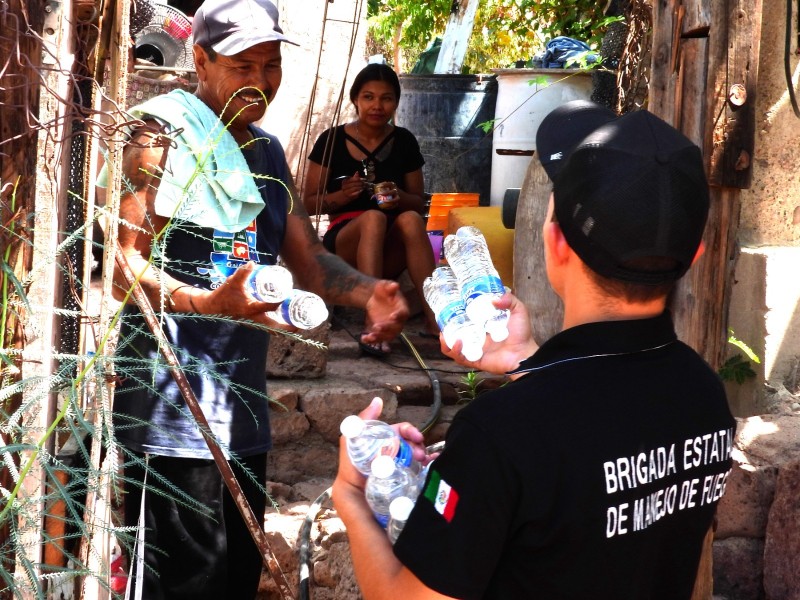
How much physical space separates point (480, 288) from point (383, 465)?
2.20 feet

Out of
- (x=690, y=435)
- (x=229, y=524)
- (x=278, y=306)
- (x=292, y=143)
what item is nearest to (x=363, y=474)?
(x=690, y=435)

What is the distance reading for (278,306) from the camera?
230 centimetres

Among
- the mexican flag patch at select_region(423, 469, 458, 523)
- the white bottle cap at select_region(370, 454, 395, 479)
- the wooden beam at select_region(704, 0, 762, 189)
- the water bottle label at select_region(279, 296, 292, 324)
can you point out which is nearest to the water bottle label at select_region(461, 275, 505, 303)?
the water bottle label at select_region(279, 296, 292, 324)

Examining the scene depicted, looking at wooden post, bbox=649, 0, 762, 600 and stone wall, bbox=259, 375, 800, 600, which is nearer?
wooden post, bbox=649, 0, 762, 600

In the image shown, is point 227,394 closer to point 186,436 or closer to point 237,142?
point 186,436

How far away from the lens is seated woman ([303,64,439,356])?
552 centimetres

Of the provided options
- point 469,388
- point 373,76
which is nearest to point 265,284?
point 469,388

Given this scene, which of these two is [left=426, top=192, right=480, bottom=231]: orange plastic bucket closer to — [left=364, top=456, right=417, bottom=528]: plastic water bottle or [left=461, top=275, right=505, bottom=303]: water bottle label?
[left=461, top=275, right=505, bottom=303]: water bottle label

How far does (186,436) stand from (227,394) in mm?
162

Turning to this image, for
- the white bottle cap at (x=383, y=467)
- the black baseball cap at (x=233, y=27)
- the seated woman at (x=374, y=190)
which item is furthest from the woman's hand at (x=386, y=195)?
the white bottle cap at (x=383, y=467)

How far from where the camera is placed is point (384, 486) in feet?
5.54

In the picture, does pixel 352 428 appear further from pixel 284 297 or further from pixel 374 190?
pixel 374 190

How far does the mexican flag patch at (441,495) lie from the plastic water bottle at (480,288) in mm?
705

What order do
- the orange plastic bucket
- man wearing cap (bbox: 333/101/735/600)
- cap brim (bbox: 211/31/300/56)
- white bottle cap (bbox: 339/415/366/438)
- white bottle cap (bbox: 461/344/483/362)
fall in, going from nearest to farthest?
man wearing cap (bbox: 333/101/735/600)
white bottle cap (bbox: 339/415/366/438)
white bottle cap (bbox: 461/344/483/362)
cap brim (bbox: 211/31/300/56)
the orange plastic bucket
